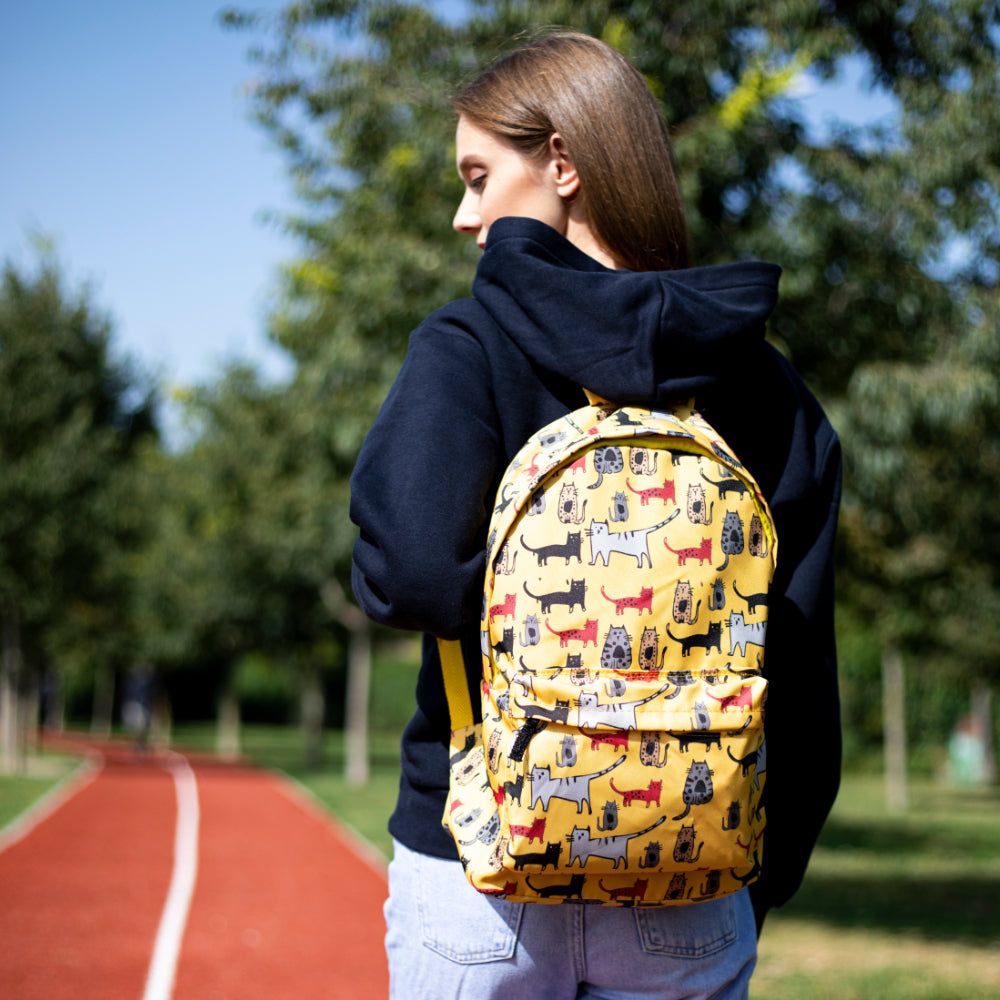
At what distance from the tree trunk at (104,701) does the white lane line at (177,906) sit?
69.5 feet

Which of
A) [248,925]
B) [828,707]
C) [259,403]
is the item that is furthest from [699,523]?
[259,403]

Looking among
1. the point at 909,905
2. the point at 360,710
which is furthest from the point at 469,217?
the point at 360,710

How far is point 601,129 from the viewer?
170cm

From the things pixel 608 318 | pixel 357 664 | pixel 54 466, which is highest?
pixel 54 466

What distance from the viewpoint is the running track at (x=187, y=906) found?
7.04 meters

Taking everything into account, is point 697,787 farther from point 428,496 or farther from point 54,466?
point 54,466

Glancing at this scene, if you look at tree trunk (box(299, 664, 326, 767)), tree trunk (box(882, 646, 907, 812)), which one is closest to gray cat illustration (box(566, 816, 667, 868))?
tree trunk (box(882, 646, 907, 812))

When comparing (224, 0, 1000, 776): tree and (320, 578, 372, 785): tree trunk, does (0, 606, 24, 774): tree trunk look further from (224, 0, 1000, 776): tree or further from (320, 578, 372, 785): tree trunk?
(224, 0, 1000, 776): tree

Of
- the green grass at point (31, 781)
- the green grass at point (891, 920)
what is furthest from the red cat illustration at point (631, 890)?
the green grass at point (31, 781)

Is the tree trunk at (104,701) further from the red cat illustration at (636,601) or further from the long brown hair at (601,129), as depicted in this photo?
the red cat illustration at (636,601)

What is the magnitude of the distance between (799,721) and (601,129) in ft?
2.83

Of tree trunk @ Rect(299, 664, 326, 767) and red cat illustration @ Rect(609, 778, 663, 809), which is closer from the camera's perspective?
red cat illustration @ Rect(609, 778, 663, 809)

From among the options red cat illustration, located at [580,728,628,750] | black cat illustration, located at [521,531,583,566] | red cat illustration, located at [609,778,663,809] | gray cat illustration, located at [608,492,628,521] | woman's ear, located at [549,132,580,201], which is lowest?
red cat illustration, located at [609,778,663,809]

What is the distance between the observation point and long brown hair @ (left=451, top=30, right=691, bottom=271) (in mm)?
1699
